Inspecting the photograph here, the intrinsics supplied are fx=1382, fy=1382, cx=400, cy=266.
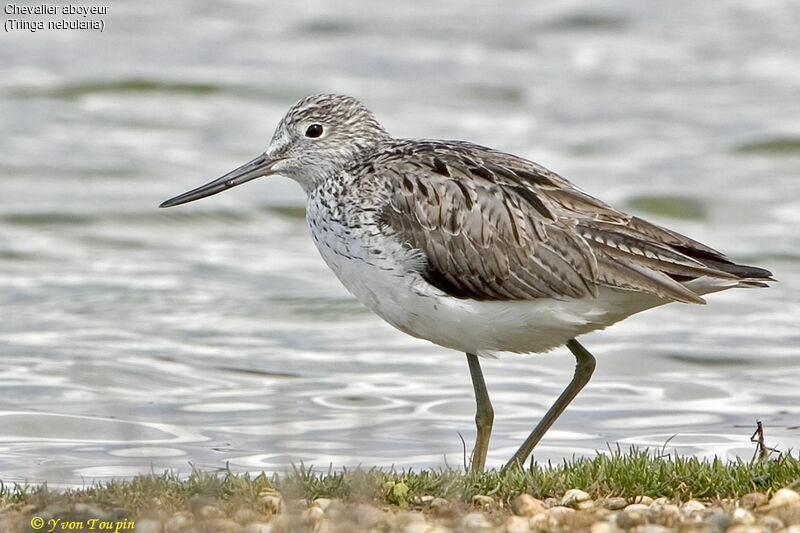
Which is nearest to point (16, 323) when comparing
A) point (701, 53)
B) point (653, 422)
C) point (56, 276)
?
point (56, 276)

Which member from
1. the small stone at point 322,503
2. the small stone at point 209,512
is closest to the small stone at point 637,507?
the small stone at point 322,503

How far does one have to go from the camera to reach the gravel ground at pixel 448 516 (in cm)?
655

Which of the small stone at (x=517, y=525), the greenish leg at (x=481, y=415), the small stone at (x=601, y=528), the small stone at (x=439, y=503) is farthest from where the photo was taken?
the greenish leg at (x=481, y=415)

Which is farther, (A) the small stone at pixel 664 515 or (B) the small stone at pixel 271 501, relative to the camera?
(B) the small stone at pixel 271 501

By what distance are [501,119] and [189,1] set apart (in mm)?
8102

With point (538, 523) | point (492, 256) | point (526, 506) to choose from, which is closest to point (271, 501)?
point (526, 506)

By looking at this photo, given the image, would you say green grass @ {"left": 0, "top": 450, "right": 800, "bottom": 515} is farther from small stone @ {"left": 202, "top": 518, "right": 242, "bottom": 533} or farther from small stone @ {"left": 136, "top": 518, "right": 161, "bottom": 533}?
small stone @ {"left": 136, "top": 518, "right": 161, "bottom": 533}

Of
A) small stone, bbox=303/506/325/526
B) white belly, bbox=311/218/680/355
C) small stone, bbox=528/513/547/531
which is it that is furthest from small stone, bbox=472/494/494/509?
white belly, bbox=311/218/680/355

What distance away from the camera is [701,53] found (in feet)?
85.0

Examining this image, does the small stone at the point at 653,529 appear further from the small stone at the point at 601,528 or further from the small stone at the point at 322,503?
the small stone at the point at 322,503

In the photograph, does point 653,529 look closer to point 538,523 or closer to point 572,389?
point 538,523

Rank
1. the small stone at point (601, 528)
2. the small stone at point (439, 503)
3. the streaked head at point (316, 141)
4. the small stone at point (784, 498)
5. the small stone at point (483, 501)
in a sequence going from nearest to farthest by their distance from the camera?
the small stone at point (601, 528)
the small stone at point (784, 498)
the small stone at point (439, 503)
the small stone at point (483, 501)
the streaked head at point (316, 141)

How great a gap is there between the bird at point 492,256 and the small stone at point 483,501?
740 mm

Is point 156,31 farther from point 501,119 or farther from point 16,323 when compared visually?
point 16,323
